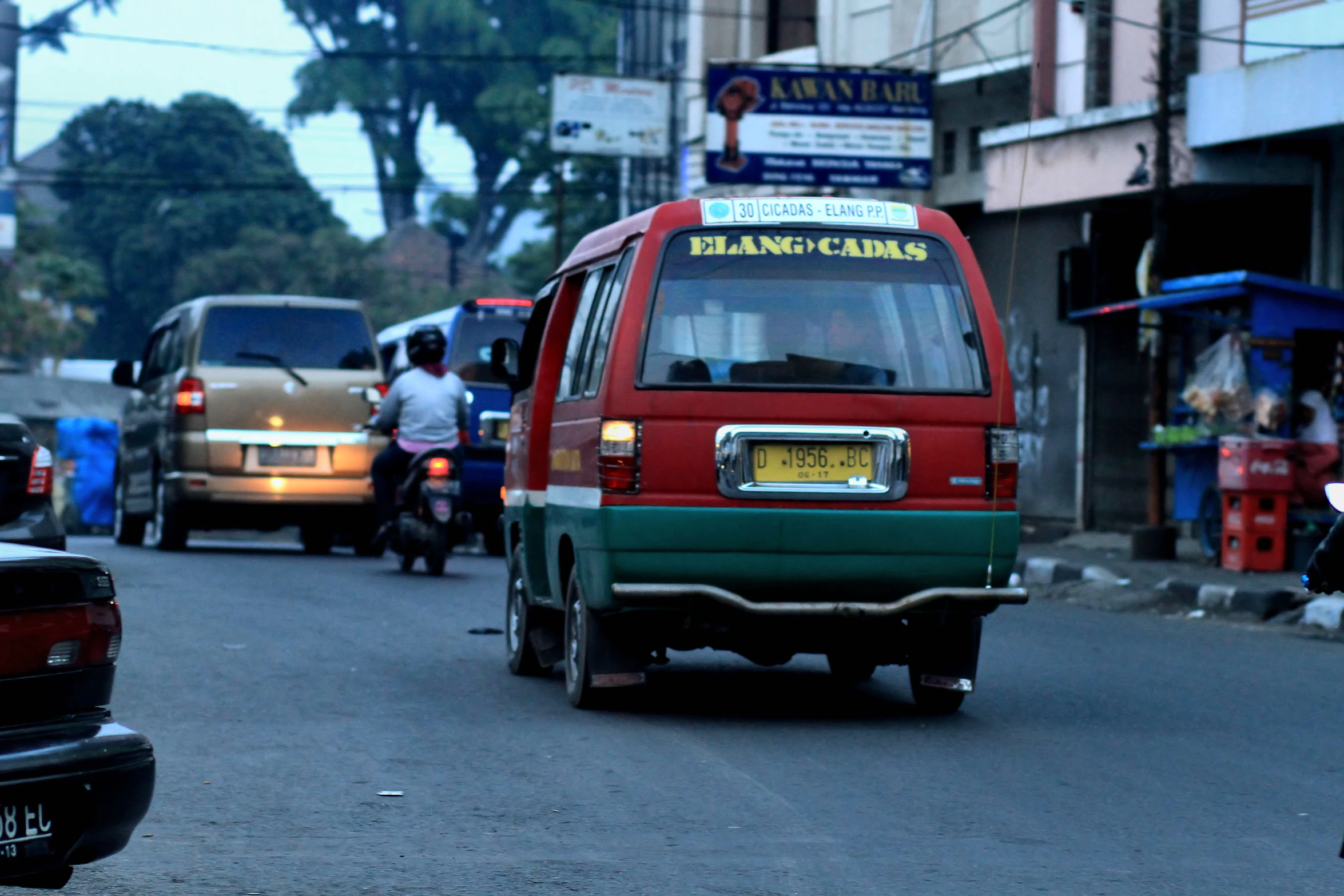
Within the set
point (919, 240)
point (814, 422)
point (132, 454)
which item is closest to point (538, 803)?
point (814, 422)

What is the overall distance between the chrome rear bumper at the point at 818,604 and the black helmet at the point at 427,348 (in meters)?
7.66

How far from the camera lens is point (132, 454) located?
62.4ft

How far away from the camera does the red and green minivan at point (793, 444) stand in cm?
743

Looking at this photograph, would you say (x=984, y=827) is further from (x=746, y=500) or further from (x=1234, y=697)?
(x=1234, y=697)

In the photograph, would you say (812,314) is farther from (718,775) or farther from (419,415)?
(419,415)

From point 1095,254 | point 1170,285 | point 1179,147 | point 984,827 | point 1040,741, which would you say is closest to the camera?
point 984,827

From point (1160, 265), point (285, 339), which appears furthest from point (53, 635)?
point (1160, 265)

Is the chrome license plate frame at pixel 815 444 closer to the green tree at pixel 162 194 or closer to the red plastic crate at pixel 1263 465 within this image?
the red plastic crate at pixel 1263 465

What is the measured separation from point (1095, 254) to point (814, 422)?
53.0 feet

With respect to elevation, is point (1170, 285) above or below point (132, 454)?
above

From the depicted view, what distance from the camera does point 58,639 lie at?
4.12 meters

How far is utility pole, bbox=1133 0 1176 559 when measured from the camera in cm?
1792

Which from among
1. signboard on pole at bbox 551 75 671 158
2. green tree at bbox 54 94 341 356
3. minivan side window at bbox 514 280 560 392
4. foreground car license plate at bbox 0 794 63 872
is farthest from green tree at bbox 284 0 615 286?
foreground car license plate at bbox 0 794 63 872

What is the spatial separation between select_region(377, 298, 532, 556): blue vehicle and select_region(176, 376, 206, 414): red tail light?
221cm
